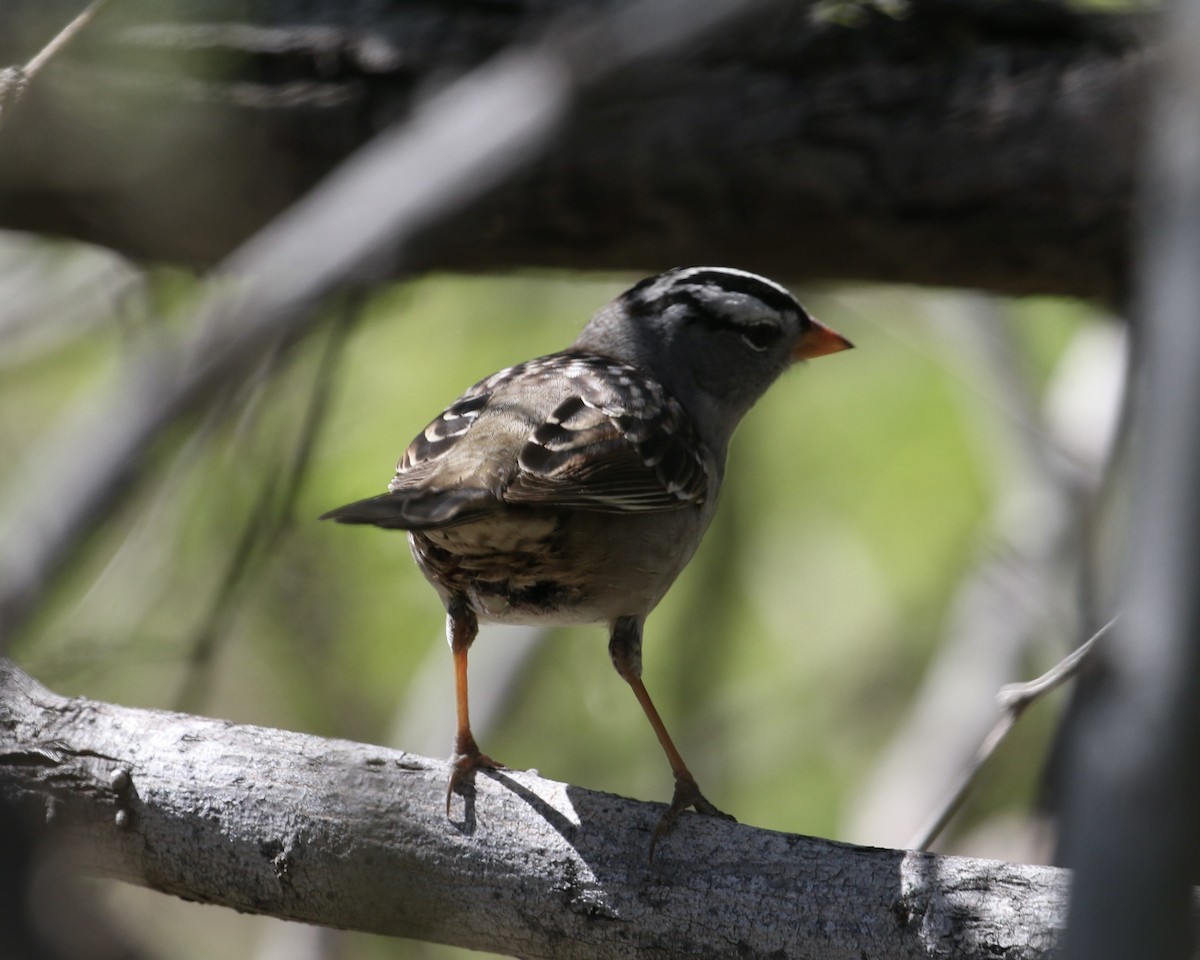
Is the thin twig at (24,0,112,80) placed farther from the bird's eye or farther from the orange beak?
the orange beak

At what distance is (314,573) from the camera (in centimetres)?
484

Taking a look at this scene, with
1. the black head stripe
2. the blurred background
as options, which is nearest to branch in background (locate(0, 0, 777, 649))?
the blurred background

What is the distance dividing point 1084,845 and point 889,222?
364 cm

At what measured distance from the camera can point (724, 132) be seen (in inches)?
177

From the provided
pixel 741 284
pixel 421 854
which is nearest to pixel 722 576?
pixel 741 284

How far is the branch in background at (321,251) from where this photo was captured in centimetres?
166

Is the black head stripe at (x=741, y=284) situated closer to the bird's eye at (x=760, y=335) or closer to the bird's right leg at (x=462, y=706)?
the bird's eye at (x=760, y=335)

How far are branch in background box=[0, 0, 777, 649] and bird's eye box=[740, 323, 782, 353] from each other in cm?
162

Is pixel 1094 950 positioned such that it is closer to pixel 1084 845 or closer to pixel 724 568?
pixel 1084 845

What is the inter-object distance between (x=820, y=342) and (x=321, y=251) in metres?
3.07

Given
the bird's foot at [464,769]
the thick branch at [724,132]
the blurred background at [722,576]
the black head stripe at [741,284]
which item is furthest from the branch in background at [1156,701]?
the thick branch at [724,132]

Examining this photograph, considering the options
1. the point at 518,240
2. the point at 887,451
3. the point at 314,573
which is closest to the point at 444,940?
the point at 314,573

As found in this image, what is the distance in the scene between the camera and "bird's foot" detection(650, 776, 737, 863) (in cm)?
280

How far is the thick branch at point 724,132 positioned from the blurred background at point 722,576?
47 cm
